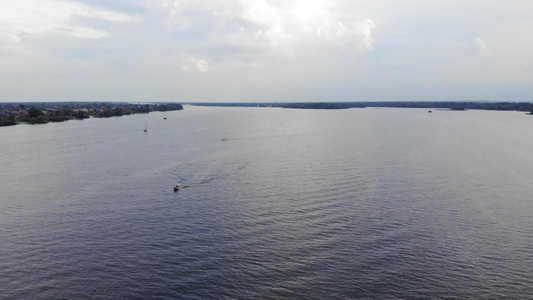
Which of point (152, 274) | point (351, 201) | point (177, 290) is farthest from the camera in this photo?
point (351, 201)

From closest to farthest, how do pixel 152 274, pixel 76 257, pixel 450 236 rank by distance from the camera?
pixel 152 274 → pixel 76 257 → pixel 450 236

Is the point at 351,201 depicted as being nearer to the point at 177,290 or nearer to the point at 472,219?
the point at 472,219

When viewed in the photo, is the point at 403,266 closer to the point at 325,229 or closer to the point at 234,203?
the point at 325,229

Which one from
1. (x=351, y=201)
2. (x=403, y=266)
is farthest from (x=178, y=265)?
(x=351, y=201)

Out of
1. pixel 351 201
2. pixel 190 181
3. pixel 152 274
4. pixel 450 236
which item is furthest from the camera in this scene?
pixel 190 181

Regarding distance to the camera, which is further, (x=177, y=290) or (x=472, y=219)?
(x=472, y=219)

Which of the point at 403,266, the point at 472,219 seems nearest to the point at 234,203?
the point at 403,266
